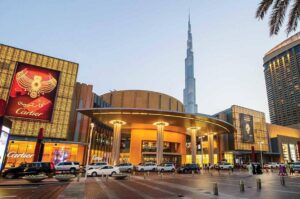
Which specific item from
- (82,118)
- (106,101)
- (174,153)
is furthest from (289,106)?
(82,118)

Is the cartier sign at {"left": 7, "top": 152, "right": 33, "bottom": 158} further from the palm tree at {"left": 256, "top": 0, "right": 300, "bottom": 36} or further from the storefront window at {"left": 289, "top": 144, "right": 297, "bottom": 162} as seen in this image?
the storefront window at {"left": 289, "top": 144, "right": 297, "bottom": 162}

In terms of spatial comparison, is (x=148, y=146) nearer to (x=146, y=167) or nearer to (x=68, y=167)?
(x=146, y=167)

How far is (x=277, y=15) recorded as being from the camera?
36.2 feet

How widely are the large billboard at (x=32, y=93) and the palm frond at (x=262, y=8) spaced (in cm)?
5014

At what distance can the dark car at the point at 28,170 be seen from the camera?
23.8 m

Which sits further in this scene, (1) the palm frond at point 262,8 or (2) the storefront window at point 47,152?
(2) the storefront window at point 47,152

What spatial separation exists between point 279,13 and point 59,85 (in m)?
52.1

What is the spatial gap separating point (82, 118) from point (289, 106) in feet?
487

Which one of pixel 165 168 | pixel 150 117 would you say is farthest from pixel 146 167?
pixel 150 117

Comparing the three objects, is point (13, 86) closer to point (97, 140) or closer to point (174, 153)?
point (97, 140)

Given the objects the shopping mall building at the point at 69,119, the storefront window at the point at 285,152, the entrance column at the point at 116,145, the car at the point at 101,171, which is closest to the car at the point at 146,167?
the entrance column at the point at 116,145

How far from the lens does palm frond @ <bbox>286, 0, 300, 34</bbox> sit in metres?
10.4

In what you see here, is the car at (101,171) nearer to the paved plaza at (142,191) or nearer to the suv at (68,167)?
the suv at (68,167)

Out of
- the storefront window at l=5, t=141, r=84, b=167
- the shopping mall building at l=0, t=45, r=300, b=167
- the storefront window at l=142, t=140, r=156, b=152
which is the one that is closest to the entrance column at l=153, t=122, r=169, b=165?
the shopping mall building at l=0, t=45, r=300, b=167
